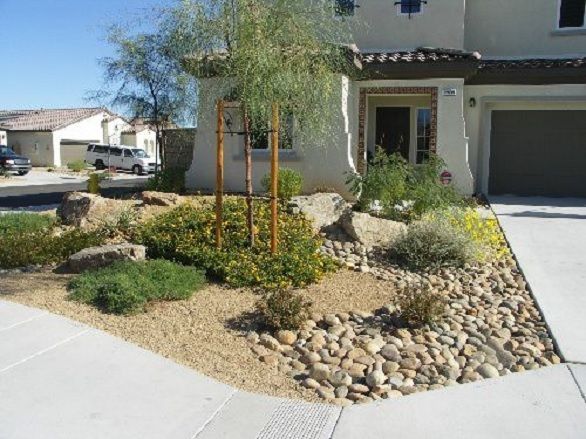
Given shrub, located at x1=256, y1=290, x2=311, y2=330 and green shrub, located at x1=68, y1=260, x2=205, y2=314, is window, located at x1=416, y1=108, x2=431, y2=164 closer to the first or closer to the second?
green shrub, located at x1=68, y1=260, x2=205, y2=314

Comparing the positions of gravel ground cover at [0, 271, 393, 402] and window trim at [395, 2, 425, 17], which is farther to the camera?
window trim at [395, 2, 425, 17]

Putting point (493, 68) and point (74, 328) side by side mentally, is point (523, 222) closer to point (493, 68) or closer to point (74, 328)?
point (493, 68)

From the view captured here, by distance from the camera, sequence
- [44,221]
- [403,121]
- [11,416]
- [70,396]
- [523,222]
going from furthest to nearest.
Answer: [403,121] → [523,222] → [44,221] → [70,396] → [11,416]

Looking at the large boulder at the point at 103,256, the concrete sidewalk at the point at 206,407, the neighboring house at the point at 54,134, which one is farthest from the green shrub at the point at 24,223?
the neighboring house at the point at 54,134

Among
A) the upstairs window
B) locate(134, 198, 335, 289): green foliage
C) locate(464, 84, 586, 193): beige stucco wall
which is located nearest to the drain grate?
locate(134, 198, 335, 289): green foliage

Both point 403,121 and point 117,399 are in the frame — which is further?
point 403,121

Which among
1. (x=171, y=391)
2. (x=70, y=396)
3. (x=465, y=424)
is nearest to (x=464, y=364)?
(x=465, y=424)

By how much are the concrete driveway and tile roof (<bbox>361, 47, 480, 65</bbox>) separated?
11.6 ft

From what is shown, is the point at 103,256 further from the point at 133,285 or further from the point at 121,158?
the point at 121,158

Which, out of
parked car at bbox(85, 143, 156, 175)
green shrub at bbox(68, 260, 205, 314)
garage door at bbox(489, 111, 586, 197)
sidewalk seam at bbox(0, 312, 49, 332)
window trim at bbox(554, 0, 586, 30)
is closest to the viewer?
sidewalk seam at bbox(0, 312, 49, 332)

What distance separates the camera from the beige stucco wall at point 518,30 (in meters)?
16.0

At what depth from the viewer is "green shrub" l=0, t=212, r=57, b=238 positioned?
10.0m

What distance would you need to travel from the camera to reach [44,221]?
35.4 feet

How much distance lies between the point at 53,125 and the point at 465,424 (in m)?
47.2
